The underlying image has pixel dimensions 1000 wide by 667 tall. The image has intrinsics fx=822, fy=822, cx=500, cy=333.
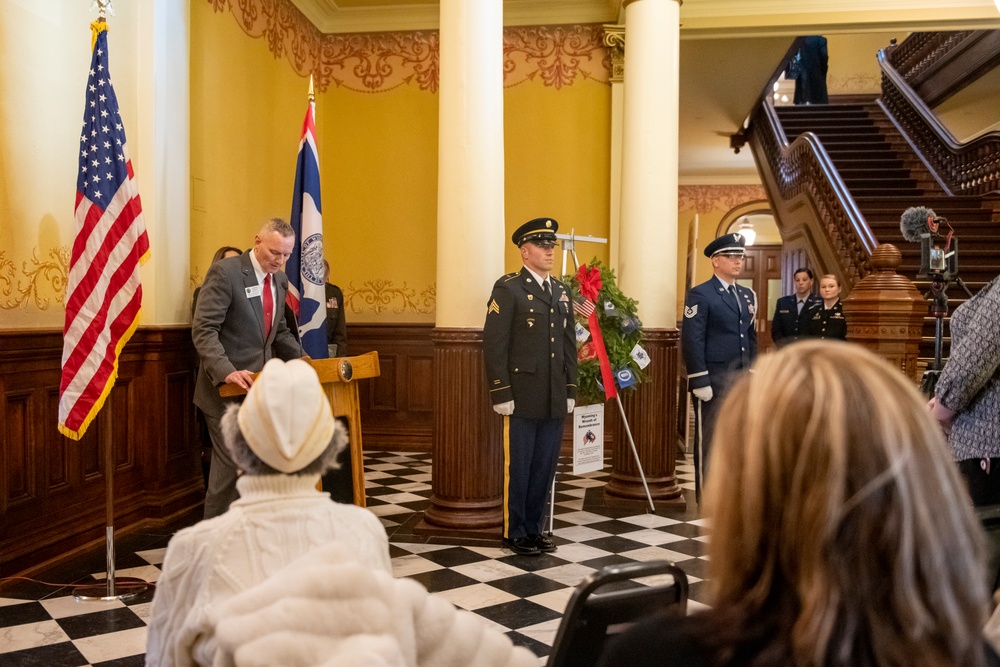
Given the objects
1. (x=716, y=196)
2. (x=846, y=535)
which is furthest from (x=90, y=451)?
(x=716, y=196)

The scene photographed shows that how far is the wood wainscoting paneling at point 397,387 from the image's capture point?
7.18 m

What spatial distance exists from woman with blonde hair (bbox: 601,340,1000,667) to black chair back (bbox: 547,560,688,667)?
61cm

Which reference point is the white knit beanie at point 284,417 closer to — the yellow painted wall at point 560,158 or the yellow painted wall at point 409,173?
the yellow painted wall at point 409,173

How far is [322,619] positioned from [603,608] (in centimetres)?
51

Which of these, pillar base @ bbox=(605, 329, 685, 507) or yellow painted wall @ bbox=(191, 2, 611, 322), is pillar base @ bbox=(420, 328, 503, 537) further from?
yellow painted wall @ bbox=(191, 2, 611, 322)

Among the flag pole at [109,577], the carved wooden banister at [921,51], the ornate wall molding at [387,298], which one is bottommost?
the flag pole at [109,577]

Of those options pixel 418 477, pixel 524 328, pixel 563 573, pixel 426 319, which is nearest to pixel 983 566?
pixel 563 573

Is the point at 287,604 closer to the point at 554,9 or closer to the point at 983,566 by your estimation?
the point at 983,566

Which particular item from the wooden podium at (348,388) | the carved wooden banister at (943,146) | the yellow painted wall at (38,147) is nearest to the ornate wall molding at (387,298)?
the yellow painted wall at (38,147)

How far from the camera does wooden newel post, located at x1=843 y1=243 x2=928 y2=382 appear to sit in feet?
14.8

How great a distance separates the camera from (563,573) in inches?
151

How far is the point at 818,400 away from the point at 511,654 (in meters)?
0.82

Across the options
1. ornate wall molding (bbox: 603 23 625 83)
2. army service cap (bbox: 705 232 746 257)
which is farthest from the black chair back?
ornate wall molding (bbox: 603 23 625 83)

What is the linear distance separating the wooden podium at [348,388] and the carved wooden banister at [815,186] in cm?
490
